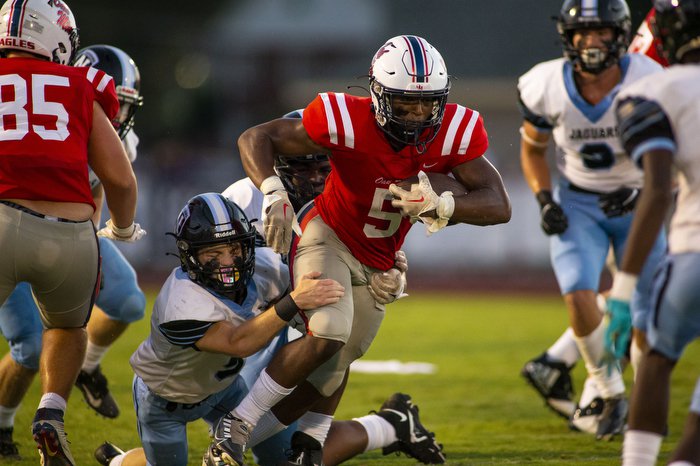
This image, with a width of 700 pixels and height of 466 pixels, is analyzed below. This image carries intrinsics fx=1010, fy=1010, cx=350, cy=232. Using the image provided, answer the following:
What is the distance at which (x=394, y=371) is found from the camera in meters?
7.70

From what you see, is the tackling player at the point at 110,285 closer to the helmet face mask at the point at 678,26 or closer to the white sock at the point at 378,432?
the white sock at the point at 378,432

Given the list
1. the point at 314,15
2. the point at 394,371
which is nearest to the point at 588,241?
the point at 394,371

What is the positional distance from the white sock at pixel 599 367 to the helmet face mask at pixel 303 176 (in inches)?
64.5

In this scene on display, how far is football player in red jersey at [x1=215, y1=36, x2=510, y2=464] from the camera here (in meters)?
3.80

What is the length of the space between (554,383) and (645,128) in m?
2.96

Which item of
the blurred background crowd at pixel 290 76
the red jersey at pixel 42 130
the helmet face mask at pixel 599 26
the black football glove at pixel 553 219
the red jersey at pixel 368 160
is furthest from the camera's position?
the blurred background crowd at pixel 290 76

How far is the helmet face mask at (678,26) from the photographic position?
3.10 meters

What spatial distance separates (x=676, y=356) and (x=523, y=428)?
2661mm

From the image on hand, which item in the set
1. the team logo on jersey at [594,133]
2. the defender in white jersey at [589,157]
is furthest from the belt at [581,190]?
the team logo on jersey at [594,133]

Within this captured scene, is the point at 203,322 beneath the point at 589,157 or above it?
beneath

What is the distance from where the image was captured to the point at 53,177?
397 centimetres

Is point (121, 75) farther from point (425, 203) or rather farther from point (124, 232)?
point (425, 203)

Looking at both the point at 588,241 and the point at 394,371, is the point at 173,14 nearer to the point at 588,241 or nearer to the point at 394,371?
the point at 394,371

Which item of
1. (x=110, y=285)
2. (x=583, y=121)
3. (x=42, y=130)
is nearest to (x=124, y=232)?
(x=42, y=130)
